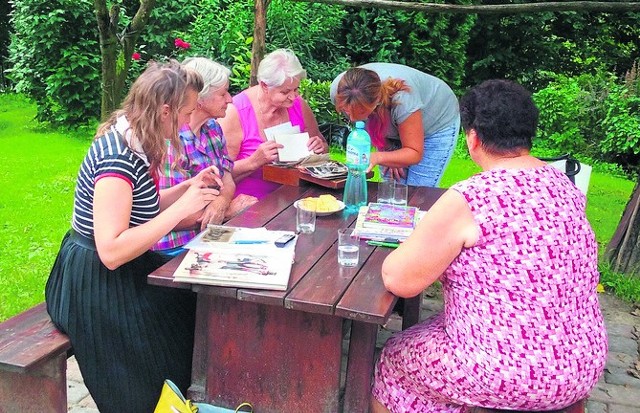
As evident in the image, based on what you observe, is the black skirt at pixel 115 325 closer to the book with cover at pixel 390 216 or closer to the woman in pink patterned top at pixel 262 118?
the book with cover at pixel 390 216

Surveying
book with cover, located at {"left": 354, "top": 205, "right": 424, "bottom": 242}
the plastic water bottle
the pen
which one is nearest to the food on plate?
the plastic water bottle

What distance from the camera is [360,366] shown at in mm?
2283

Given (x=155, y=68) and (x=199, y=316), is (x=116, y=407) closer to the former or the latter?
(x=199, y=316)

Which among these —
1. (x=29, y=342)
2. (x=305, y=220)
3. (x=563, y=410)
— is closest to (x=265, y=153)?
(x=305, y=220)

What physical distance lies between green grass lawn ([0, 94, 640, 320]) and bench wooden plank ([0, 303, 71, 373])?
1227 mm

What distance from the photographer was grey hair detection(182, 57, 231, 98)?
3.11 m

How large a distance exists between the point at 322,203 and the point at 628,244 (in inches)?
97.7

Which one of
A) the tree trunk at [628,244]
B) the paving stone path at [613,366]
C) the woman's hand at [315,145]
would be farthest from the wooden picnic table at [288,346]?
the tree trunk at [628,244]

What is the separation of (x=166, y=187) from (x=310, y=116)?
1185 millimetres

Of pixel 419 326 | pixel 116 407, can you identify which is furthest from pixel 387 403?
pixel 116 407

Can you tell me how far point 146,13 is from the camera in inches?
161

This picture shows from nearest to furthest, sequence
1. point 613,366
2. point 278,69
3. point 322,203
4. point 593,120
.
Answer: point 322,203 < point 613,366 < point 278,69 < point 593,120

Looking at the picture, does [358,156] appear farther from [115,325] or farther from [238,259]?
[115,325]

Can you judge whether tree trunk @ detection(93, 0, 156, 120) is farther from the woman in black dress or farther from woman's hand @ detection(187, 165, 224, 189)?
the woman in black dress
